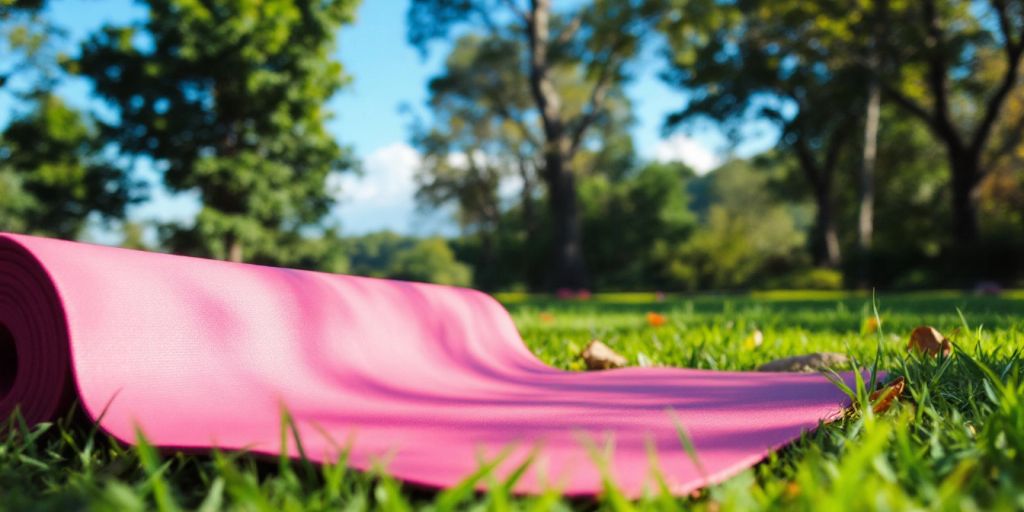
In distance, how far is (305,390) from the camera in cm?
172

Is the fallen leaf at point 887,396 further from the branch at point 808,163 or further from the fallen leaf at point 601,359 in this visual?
the branch at point 808,163

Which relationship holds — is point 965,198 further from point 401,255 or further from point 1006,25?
point 401,255

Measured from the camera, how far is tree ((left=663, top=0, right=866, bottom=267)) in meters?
17.3

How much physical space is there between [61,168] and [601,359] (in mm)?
26237

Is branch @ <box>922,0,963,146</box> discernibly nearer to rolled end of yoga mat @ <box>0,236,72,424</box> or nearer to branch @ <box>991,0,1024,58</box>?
branch @ <box>991,0,1024,58</box>

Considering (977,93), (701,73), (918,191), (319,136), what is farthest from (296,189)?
(918,191)

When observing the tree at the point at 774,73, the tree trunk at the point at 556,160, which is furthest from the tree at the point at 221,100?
the tree at the point at 774,73

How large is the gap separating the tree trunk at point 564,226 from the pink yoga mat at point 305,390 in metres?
16.1

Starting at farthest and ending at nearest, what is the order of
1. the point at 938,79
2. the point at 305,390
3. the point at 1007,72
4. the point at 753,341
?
1. the point at 938,79
2. the point at 1007,72
3. the point at 753,341
4. the point at 305,390

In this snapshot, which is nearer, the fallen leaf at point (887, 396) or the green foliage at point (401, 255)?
the fallen leaf at point (887, 396)

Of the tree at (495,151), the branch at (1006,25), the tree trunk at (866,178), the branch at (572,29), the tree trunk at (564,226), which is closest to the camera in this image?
the branch at (1006,25)

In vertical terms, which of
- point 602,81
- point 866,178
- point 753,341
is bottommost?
point 753,341

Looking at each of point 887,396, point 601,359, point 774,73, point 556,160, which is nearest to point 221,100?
point 556,160

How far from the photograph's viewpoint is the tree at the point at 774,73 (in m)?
17.3
